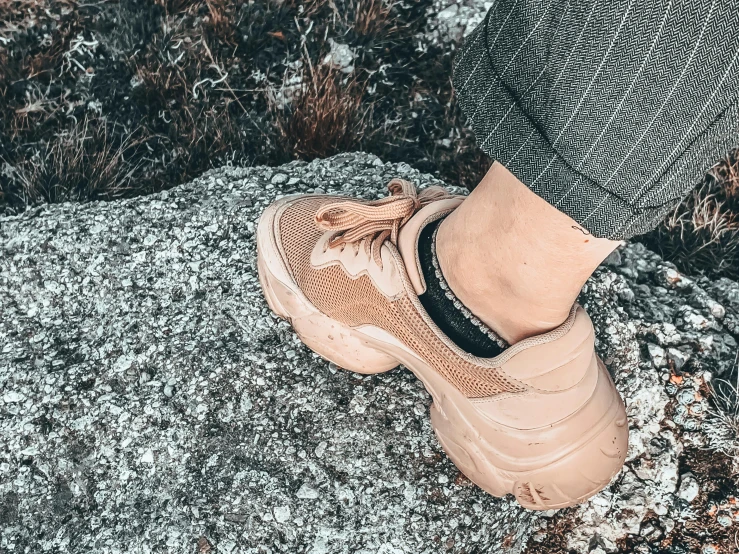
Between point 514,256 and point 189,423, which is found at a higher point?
point 514,256

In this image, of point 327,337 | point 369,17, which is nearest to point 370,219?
point 327,337

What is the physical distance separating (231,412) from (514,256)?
2.96ft

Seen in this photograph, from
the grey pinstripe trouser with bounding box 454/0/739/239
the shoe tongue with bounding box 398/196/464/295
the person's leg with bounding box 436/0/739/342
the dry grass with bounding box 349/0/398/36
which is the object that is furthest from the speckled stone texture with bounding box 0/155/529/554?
the dry grass with bounding box 349/0/398/36

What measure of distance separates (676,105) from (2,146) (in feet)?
7.78

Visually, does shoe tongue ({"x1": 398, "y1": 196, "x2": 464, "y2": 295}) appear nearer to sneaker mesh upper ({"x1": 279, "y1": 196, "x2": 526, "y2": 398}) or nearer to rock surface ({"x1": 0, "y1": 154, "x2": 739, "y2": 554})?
sneaker mesh upper ({"x1": 279, "y1": 196, "x2": 526, "y2": 398})

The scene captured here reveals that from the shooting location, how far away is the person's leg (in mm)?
922

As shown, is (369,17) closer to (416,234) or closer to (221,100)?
(221,100)

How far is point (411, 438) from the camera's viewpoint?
182cm

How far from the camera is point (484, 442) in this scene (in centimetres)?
162

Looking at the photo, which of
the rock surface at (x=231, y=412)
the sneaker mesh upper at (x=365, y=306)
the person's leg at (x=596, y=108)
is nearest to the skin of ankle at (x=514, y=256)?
the person's leg at (x=596, y=108)

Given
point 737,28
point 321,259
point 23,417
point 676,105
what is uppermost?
point 737,28

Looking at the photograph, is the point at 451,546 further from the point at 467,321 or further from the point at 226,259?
the point at 226,259

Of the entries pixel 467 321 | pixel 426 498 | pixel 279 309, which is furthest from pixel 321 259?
pixel 426 498

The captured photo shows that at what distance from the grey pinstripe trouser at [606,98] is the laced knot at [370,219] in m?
0.51
